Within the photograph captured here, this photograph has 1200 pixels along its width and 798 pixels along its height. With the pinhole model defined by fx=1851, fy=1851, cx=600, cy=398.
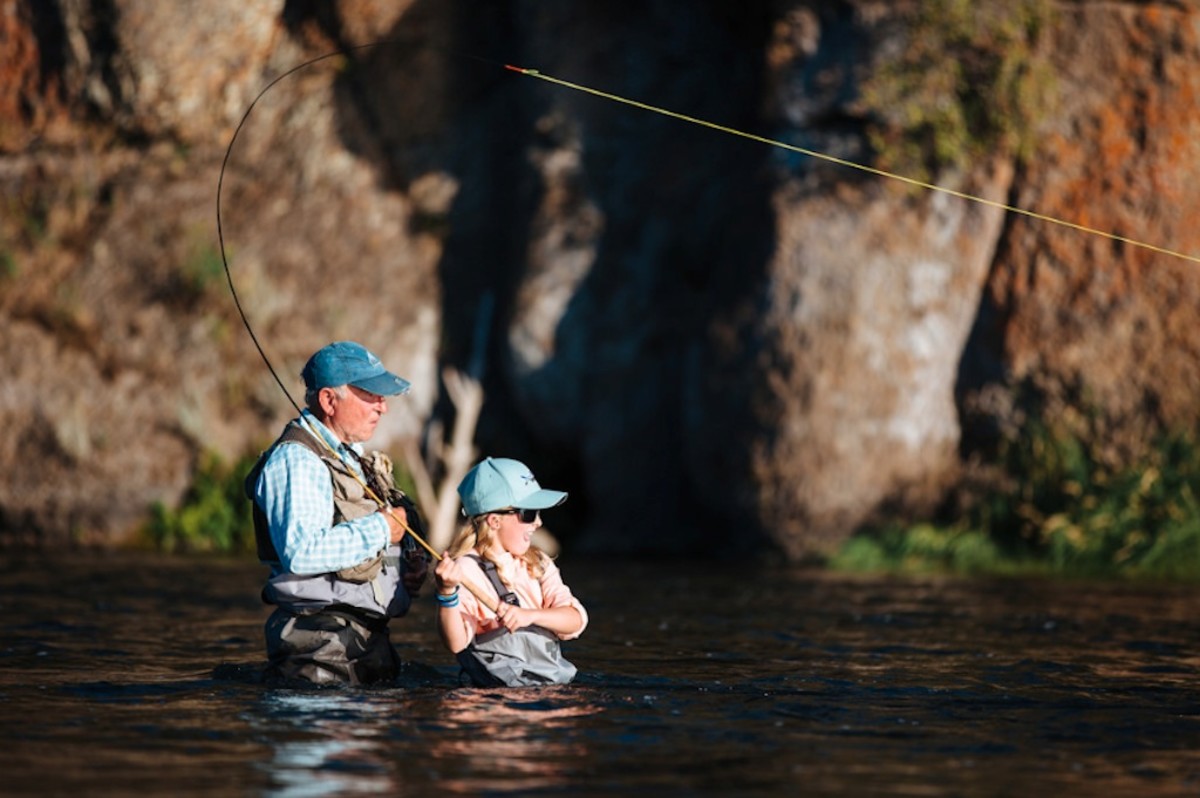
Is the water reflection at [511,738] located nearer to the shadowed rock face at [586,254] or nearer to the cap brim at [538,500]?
the cap brim at [538,500]

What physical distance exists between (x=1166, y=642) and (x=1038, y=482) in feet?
16.9

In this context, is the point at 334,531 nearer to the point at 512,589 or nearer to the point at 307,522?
the point at 307,522

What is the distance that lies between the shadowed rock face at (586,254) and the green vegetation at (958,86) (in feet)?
0.63

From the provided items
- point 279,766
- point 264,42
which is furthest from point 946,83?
point 279,766

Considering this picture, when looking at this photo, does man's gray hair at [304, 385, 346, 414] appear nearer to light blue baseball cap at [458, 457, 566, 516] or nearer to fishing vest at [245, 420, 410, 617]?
fishing vest at [245, 420, 410, 617]

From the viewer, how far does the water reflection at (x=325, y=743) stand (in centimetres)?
495

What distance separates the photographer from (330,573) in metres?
6.55

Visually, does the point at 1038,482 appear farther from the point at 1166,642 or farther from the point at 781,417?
the point at 1166,642

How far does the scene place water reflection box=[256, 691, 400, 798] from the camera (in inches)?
195

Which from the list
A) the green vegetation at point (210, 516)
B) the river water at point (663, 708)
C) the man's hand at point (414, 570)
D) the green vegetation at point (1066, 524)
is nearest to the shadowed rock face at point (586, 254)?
the green vegetation at point (210, 516)

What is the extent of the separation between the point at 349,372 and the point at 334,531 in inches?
23.9

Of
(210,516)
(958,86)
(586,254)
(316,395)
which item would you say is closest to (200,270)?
(210,516)

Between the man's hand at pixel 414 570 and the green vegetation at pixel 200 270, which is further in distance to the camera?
the green vegetation at pixel 200 270

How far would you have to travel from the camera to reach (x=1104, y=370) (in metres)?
13.9
